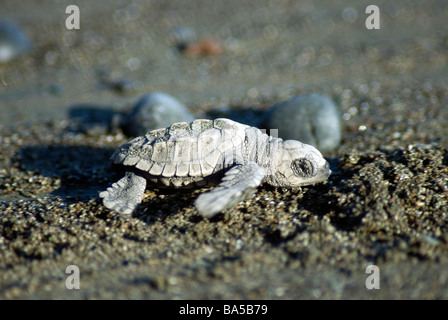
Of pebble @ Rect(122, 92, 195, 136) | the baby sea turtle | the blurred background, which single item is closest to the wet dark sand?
the blurred background

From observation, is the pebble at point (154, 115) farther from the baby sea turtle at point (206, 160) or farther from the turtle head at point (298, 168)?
the turtle head at point (298, 168)

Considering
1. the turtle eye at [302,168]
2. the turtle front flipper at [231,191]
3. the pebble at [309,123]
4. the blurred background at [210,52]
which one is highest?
the blurred background at [210,52]

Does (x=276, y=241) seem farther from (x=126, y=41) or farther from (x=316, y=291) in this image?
(x=126, y=41)

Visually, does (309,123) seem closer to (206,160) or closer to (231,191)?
(206,160)

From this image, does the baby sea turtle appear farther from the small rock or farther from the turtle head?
the small rock

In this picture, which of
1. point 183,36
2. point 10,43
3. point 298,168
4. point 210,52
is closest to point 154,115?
point 298,168

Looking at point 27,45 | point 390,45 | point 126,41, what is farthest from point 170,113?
point 390,45

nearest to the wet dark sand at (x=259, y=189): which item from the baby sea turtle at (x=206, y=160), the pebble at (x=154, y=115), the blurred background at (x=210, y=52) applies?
the blurred background at (x=210, y=52)
